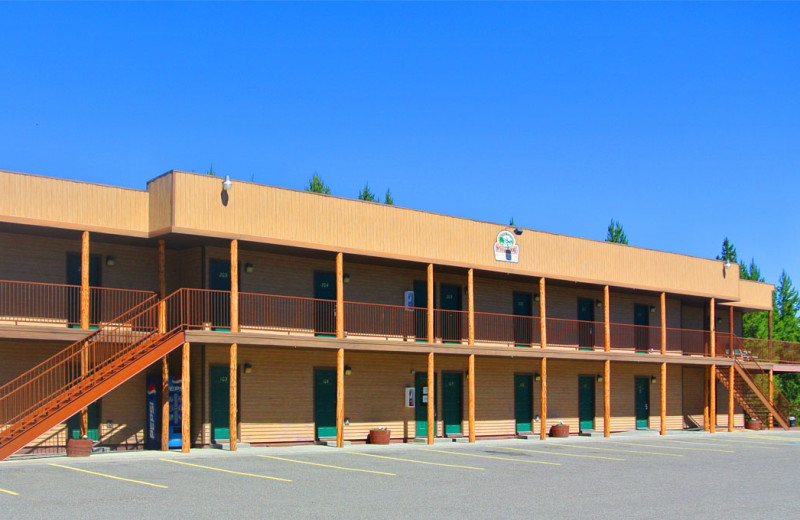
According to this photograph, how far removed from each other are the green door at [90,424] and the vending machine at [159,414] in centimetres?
129

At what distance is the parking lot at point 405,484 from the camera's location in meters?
13.5

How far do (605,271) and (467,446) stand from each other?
9580 millimetres

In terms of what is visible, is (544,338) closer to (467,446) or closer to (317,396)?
(467,446)

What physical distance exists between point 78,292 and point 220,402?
15.3ft

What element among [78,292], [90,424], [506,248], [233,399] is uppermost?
[506,248]

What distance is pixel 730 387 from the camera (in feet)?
119

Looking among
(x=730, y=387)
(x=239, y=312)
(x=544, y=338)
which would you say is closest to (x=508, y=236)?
(x=544, y=338)

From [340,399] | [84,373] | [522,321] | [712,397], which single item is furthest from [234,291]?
[712,397]

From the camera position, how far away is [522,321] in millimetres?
32406

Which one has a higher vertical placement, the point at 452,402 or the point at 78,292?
the point at 78,292

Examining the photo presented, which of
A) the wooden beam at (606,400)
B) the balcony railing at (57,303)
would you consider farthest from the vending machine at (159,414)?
the wooden beam at (606,400)

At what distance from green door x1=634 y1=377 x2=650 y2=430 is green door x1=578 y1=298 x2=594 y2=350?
3.19 m

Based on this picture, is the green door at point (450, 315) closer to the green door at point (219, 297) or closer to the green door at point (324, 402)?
the green door at point (324, 402)

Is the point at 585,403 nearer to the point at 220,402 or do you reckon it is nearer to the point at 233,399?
the point at 220,402
